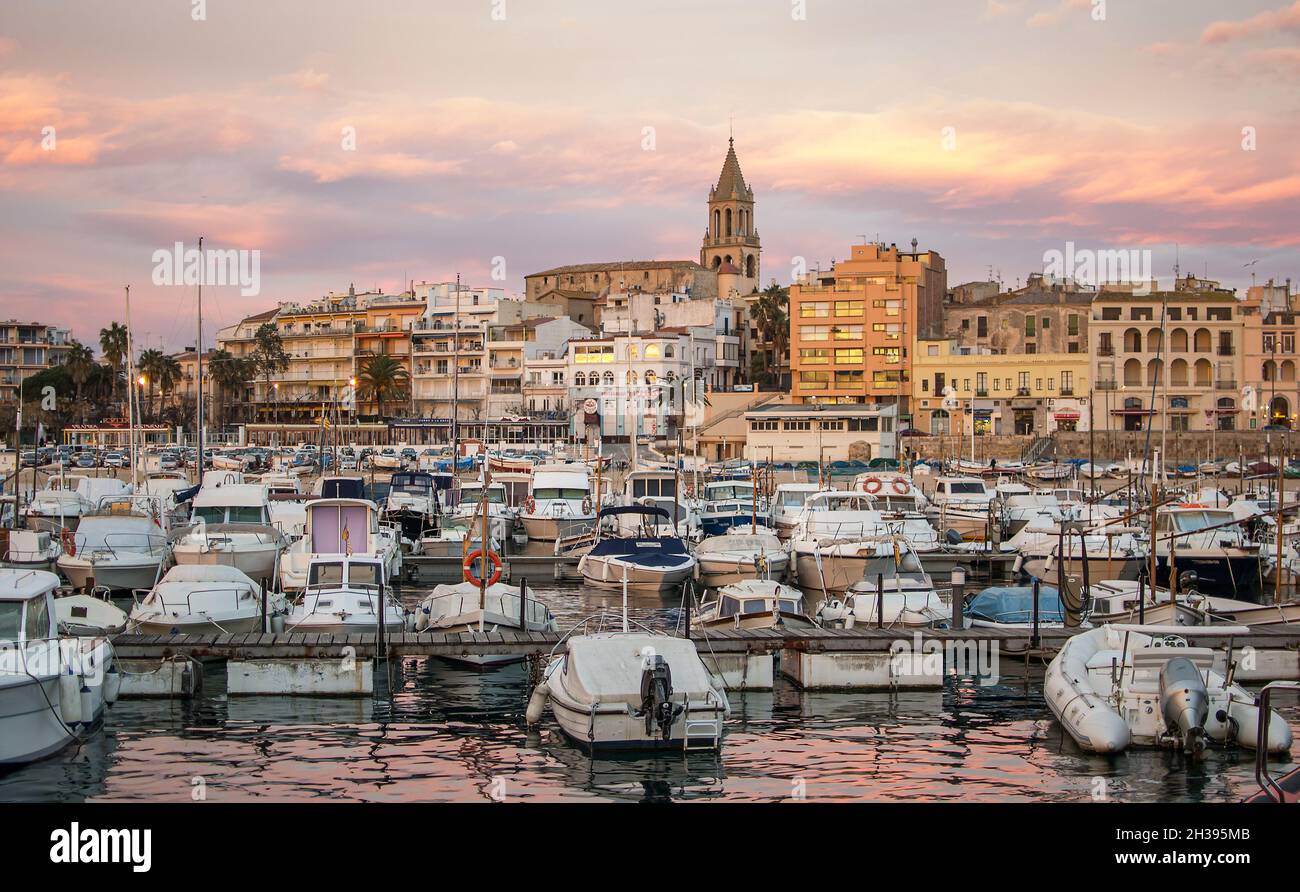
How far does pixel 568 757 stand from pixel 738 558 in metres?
18.0

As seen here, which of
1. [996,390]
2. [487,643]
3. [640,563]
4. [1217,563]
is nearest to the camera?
[487,643]

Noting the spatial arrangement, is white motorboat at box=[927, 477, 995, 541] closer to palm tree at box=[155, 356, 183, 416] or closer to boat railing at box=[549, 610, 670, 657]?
boat railing at box=[549, 610, 670, 657]

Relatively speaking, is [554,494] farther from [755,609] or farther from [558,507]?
[755,609]

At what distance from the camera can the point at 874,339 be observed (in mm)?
99375

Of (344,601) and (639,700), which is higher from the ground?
(344,601)

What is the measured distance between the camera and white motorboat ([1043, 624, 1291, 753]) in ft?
59.9

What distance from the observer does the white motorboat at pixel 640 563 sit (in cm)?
3538

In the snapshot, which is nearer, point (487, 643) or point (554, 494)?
point (487, 643)

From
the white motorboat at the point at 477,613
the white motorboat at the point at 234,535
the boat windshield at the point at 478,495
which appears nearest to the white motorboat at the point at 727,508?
the boat windshield at the point at 478,495

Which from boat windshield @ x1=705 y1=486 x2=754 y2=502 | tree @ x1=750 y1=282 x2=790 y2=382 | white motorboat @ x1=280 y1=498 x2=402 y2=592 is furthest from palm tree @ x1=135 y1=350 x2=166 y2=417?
white motorboat @ x1=280 y1=498 x2=402 y2=592

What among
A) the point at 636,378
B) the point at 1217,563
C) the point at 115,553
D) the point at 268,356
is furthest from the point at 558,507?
the point at 268,356

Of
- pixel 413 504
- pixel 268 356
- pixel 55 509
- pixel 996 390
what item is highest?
pixel 268 356

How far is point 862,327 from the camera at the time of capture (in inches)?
3915

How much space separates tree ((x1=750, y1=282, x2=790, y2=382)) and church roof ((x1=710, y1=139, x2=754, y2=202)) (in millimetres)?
38142
